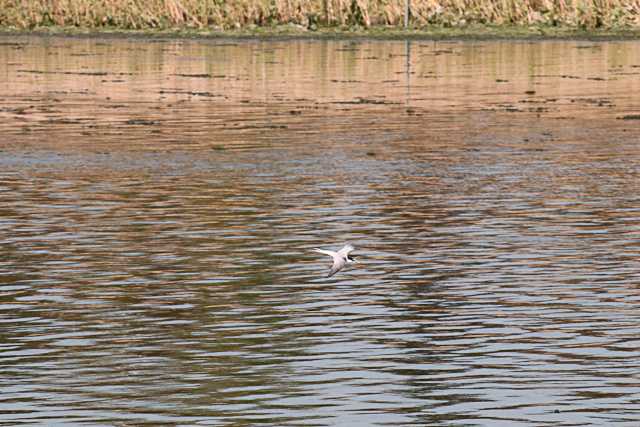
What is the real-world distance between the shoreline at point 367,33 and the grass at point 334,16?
0.09 m

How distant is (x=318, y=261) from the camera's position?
68.2ft

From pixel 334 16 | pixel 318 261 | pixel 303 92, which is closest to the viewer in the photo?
pixel 318 261

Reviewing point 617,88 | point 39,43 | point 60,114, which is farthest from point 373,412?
→ point 39,43

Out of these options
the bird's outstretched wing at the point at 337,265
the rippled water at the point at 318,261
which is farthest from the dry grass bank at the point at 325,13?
the bird's outstretched wing at the point at 337,265

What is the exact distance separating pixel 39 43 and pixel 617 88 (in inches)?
1204

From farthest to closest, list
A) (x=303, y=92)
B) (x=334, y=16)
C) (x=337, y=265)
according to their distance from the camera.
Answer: (x=334, y=16), (x=303, y=92), (x=337, y=265)

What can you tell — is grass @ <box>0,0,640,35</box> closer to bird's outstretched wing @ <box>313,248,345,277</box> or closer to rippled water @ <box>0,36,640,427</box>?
rippled water @ <box>0,36,640,427</box>

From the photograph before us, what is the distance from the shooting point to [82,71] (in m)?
54.7

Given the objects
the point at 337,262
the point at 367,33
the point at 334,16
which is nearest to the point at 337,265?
the point at 337,262

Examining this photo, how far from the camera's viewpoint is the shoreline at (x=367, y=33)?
70250 millimetres

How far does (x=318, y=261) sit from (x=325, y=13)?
5260 cm

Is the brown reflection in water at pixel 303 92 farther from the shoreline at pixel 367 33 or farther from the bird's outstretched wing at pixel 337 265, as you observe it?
the bird's outstretched wing at pixel 337 265

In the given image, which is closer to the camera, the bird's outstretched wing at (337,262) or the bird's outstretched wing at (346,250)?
the bird's outstretched wing at (346,250)

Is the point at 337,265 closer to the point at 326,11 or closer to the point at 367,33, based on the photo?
the point at 367,33
